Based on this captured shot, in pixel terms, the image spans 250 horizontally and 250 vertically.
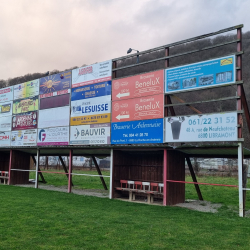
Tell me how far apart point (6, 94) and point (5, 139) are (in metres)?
2.96

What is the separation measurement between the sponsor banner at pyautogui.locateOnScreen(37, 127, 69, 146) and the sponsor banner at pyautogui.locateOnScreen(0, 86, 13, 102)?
13.5 ft

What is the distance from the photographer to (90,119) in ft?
49.4

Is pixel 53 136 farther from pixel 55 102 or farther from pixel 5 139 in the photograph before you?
pixel 5 139

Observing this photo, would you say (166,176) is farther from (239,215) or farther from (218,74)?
(218,74)

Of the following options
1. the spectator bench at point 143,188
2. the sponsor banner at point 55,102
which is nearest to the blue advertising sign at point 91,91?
the sponsor banner at point 55,102

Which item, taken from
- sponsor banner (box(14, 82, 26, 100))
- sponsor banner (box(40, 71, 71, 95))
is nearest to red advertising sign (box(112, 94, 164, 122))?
sponsor banner (box(40, 71, 71, 95))

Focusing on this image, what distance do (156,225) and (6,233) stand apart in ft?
12.3

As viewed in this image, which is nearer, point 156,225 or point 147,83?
point 156,225

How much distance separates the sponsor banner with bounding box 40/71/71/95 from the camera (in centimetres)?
1656

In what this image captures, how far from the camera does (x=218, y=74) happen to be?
35.7 feet

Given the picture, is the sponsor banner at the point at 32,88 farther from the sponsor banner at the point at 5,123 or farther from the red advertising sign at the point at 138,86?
the red advertising sign at the point at 138,86

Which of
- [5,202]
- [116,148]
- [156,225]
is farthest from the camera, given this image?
[116,148]

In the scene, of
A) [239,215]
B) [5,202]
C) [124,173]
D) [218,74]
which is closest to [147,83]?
[218,74]

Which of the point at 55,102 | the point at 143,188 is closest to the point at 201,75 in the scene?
the point at 143,188
